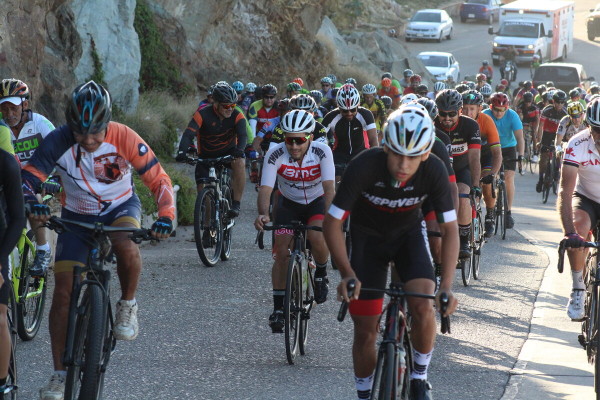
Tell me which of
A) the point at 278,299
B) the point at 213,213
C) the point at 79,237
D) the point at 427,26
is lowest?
the point at 427,26

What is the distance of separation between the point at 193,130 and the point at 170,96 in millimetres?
13852

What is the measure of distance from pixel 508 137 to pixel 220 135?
17.8ft

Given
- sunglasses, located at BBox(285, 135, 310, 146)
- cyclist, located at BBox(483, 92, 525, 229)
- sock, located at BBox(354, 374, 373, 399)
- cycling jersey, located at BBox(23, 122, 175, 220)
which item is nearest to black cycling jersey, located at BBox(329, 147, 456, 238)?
sock, located at BBox(354, 374, 373, 399)

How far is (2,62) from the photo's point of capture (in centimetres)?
1534

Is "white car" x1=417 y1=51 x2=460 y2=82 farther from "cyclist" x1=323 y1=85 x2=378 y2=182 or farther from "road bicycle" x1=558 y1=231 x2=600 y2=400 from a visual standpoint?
"road bicycle" x1=558 y1=231 x2=600 y2=400

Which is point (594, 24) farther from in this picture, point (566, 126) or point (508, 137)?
point (508, 137)

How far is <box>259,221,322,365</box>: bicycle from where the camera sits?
771 cm

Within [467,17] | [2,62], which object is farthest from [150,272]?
[467,17]

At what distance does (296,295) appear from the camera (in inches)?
314

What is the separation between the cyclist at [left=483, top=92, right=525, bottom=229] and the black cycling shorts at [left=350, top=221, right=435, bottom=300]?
9.42m

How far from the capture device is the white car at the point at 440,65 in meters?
44.2

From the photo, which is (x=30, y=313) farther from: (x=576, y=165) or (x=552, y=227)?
(x=552, y=227)

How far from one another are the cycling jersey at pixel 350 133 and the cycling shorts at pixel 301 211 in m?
4.09

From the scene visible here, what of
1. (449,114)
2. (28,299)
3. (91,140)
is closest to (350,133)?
(449,114)
